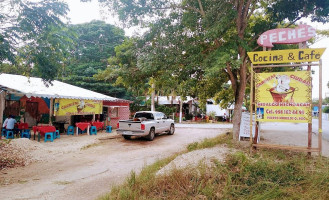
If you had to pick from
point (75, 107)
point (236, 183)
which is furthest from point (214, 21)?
point (75, 107)

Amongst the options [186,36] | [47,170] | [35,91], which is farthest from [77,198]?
[35,91]

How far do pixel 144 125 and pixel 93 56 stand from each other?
19.1 metres

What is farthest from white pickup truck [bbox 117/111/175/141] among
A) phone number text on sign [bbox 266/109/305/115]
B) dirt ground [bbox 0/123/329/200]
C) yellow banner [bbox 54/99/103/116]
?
phone number text on sign [bbox 266/109/305/115]

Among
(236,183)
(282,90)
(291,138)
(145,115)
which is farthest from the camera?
(145,115)

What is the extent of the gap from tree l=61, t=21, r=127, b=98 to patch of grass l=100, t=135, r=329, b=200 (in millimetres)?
21429

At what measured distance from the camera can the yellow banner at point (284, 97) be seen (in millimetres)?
6496

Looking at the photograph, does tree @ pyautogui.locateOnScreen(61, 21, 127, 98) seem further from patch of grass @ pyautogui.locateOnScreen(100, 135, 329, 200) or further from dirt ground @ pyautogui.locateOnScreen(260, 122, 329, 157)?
patch of grass @ pyautogui.locateOnScreen(100, 135, 329, 200)

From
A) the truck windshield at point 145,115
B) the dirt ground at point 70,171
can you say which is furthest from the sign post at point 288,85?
the truck windshield at point 145,115

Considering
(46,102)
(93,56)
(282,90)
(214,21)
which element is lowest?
(46,102)

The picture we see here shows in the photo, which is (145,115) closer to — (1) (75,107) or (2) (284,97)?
(1) (75,107)

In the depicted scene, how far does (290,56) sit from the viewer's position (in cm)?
666

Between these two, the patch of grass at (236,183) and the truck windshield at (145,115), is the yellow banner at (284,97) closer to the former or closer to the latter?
the patch of grass at (236,183)

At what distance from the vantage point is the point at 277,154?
661cm

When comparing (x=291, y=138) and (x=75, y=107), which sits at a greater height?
(x=75, y=107)
